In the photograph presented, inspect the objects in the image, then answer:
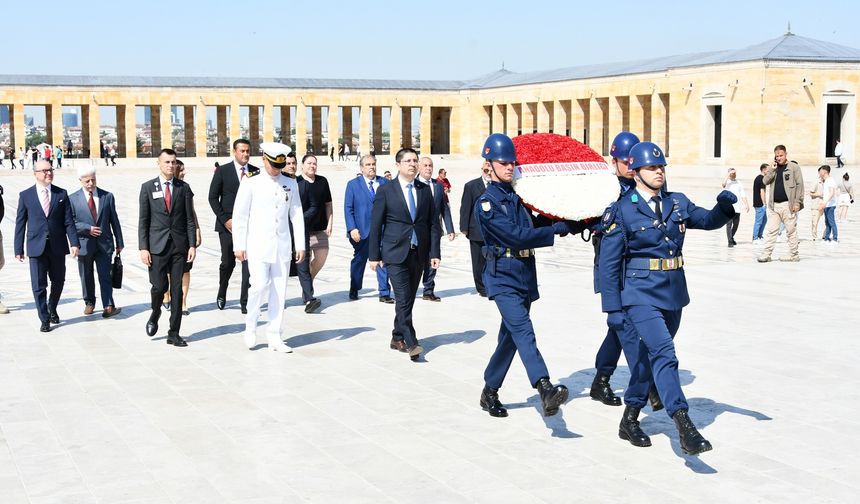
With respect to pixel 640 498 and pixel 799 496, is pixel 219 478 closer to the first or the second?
pixel 640 498

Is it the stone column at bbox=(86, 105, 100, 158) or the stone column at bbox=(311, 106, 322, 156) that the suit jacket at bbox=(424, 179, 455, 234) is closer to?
the stone column at bbox=(86, 105, 100, 158)

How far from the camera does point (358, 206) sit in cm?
1164

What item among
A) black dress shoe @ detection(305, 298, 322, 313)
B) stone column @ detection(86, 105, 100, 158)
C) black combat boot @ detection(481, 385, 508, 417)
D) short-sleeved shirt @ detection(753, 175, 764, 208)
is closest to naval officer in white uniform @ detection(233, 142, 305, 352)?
black dress shoe @ detection(305, 298, 322, 313)

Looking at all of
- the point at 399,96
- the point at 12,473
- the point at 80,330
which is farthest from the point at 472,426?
the point at 399,96

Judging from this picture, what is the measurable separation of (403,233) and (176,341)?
2172 millimetres

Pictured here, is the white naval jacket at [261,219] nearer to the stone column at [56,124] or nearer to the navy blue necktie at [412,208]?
the navy blue necktie at [412,208]

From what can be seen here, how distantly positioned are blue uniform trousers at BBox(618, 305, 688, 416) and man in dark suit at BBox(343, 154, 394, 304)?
18.5 ft

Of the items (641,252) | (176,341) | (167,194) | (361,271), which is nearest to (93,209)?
(167,194)

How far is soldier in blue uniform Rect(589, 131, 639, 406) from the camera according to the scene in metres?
6.64

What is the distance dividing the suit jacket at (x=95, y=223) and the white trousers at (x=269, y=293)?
2.26m

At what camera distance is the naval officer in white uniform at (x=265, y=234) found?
350 inches

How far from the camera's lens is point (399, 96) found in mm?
68250

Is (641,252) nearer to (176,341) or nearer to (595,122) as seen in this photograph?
(176,341)

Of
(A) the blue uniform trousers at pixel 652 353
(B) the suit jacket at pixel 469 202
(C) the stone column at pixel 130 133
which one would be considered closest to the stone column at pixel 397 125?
(C) the stone column at pixel 130 133
